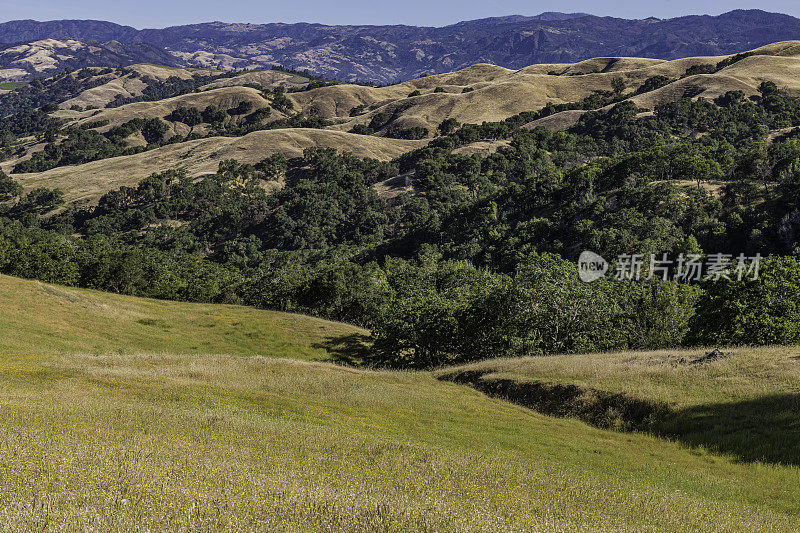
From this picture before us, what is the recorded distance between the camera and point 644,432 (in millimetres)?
27188

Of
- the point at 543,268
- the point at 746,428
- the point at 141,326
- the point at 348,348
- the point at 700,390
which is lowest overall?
the point at 348,348

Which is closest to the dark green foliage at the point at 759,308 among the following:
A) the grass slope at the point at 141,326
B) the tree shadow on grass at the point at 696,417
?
the tree shadow on grass at the point at 696,417

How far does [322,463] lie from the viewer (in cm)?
1384

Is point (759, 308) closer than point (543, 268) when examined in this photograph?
Yes

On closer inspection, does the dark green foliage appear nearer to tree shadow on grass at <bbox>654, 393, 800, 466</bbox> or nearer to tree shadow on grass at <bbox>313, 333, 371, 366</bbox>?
tree shadow on grass at <bbox>654, 393, 800, 466</bbox>

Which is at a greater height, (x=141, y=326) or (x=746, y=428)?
(x=746, y=428)

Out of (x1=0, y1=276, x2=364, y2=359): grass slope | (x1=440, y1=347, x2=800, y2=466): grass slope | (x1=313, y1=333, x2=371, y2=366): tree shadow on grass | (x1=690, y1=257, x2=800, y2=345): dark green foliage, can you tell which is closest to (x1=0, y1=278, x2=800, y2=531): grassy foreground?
(x1=440, y1=347, x2=800, y2=466): grass slope

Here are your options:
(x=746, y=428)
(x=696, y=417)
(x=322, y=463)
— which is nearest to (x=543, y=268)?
(x=696, y=417)

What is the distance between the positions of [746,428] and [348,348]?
5518 cm

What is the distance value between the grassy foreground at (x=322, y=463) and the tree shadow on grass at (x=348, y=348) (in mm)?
32958

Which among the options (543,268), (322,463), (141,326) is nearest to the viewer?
(322,463)

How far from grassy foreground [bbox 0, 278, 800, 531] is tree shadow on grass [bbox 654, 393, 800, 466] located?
1.00 m

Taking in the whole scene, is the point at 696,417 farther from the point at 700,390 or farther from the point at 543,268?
the point at 543,268

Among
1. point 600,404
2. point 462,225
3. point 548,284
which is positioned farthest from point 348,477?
point 462,225
